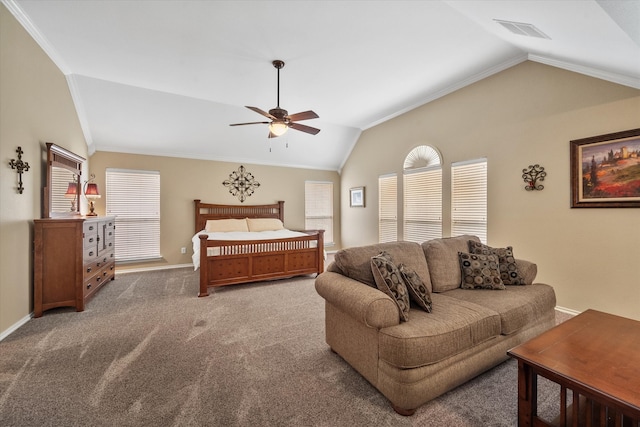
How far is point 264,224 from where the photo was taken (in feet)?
20.4

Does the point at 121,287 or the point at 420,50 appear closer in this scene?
the point at 420,50

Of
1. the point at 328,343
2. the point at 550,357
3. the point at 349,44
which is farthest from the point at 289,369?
the point at 349,44

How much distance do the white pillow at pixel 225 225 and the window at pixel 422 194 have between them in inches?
140

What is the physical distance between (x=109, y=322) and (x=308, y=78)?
403 cm

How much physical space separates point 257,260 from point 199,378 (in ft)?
8.06

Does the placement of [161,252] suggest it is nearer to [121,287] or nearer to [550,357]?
[121,287]

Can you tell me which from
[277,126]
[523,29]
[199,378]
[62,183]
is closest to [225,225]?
[62,183]

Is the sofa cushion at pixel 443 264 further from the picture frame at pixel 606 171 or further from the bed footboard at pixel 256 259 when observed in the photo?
the bed footboard at pixel 256 259

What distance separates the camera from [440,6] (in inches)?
98.4

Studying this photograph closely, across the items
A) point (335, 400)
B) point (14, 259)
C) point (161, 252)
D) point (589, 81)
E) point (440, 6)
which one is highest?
point (440, 6)

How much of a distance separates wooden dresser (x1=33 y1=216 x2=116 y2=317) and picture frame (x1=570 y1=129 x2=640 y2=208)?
6.02 meters

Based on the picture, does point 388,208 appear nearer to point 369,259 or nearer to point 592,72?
point 592,72

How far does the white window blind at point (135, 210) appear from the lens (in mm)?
5262

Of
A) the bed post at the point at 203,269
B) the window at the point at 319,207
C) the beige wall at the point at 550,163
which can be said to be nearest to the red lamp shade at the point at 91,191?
the bed post at the point at 203,269
